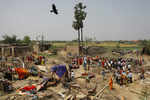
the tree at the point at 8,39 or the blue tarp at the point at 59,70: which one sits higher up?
the tree at the point at 8,39

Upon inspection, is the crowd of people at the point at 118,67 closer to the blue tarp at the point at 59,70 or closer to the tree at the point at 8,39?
the blue tarp at the point at 59,70

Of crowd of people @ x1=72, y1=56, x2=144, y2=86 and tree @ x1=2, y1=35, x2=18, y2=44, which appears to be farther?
tree @ x1=2, y1=35, x2=18, y2=44

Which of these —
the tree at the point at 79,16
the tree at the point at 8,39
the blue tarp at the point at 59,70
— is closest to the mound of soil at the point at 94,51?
the tree at the point at 79,16

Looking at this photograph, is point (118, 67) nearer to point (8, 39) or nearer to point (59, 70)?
point (59, 70)

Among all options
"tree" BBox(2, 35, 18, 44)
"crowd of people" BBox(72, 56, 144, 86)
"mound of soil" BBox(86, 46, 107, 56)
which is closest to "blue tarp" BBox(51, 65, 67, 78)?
"crowd of people" BBox(72, 56, 144, 86)

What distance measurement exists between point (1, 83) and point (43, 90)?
3.26m

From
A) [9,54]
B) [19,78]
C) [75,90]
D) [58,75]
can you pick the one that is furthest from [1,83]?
[9,54]

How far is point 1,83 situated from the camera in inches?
380

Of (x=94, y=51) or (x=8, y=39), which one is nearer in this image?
(x=94, y=51)

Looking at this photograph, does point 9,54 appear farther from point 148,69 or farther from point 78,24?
point 148,69

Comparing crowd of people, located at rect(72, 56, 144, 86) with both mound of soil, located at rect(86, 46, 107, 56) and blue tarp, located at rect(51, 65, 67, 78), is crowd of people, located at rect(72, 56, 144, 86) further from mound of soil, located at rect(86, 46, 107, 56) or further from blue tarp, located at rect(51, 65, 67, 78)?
mound of soil, located at rect(86, 46, 107, 56)

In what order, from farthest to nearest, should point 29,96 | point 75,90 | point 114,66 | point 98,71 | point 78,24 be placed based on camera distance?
1. point 78,24
2. point 114,66
3. point 98,71
4. point 75,90
5. point 29,96

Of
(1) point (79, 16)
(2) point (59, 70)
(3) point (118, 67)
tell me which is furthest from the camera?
(1) point (79, 16)

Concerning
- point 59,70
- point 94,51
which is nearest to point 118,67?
point 59,70
